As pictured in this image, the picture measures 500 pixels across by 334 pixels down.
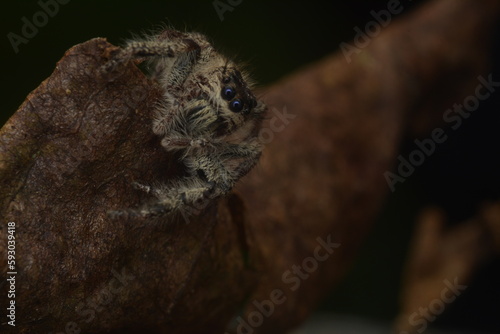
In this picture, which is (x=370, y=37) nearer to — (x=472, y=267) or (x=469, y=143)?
(x=469, y=143)

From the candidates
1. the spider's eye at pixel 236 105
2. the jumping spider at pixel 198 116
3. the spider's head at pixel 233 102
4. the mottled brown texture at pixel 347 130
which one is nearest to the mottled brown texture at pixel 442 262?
Answer: the mottled brown texture at pixel 347 130

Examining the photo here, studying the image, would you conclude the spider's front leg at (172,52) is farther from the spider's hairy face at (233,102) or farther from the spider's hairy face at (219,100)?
the spider's hairy face at (233,102)

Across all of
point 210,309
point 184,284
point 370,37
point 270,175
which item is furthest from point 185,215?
point 370,37

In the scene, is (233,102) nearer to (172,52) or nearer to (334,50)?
(172,52)

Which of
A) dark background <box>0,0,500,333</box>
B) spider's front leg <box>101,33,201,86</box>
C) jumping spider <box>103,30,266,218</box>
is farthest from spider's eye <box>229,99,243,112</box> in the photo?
dark background <box>0,0,500,333</box>

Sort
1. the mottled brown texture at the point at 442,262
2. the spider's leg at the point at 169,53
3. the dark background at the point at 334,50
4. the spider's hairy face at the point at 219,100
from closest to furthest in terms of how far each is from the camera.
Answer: the spider's leg at the point at 169,53 → the spider's hairy face at the point at 219,100 → the dark background at the point at 334,50 → the mottled brown texture at the point at 442,262

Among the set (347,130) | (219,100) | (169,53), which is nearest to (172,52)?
(169,53)

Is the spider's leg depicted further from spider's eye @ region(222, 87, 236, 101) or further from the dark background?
the dark background

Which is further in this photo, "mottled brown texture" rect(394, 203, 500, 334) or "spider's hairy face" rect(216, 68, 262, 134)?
"mottled brown texture" rect(394, 203, 500, 334)
